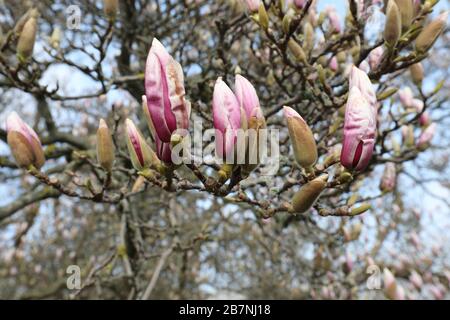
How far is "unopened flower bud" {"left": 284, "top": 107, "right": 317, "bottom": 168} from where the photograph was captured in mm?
1075

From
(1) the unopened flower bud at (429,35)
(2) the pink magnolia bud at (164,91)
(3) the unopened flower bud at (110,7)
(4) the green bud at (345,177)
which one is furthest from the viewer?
(3) the unopened flower bud at (110,7)

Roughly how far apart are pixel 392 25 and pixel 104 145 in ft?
2.99

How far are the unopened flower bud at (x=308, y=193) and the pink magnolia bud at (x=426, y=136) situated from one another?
1.36 meters

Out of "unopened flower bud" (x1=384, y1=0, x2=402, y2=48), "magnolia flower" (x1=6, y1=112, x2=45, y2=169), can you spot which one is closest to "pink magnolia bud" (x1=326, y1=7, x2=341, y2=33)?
"unopened flower bud" (x1=384, y1=0, x2=402, y2=48)

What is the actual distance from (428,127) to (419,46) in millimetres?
820

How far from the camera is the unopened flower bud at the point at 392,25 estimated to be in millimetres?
1396

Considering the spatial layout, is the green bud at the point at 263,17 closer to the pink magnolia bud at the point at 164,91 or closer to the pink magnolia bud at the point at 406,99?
the pink magnolia bud at the point at 164,91

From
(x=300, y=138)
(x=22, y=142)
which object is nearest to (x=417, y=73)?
(x=300, y=138)

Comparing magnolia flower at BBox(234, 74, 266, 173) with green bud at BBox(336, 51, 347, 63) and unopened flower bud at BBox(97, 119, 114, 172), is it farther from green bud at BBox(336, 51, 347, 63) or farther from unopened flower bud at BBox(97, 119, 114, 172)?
green bud at BBox(336, 51, 347, 63)

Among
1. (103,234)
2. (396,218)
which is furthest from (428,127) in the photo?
(103,234)

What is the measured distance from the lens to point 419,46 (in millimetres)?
1557

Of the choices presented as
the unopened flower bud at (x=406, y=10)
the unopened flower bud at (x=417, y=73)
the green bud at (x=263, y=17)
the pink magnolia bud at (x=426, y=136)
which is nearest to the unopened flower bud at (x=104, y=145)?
the green bud at (x=263, y=17)
